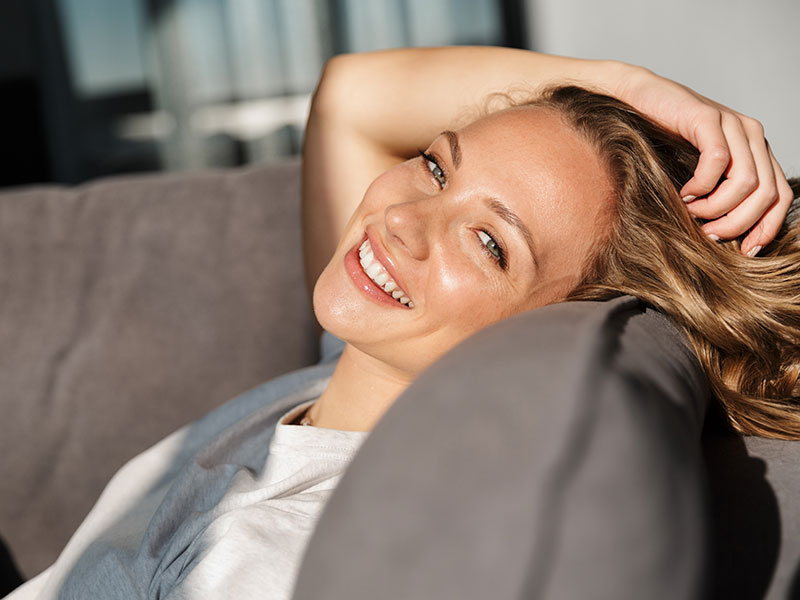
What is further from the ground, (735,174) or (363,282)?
(735,174)

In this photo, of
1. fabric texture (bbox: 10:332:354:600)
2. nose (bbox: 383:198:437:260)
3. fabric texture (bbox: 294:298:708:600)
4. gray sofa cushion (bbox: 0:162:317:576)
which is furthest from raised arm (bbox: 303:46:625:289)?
fabric texture (bbox: 294:298:708:600)

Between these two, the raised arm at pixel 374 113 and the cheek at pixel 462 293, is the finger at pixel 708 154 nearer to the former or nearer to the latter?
the cheek at pixel 462 293

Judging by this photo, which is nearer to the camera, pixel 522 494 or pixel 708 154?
pixel 522 494

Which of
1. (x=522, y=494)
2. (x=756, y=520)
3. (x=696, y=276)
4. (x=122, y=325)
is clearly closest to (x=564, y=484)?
(x=522, y=494)

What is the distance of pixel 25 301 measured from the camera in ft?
5.51

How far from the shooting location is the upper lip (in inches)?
41.0

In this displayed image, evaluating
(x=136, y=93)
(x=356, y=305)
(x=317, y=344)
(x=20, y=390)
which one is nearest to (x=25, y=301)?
(x=20, y=390)

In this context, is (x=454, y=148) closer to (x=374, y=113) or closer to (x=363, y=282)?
(x=363, y=282)

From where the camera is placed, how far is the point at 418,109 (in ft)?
5.16

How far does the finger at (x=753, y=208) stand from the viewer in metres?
1.04

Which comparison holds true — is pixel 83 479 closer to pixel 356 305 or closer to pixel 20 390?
pixel 20 390

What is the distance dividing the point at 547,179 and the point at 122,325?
3.57 ft

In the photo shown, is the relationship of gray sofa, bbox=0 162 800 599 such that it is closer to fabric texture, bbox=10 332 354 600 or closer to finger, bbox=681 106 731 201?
finger, bbox=681 106 731 201

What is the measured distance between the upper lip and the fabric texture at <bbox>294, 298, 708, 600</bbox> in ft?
1.80
